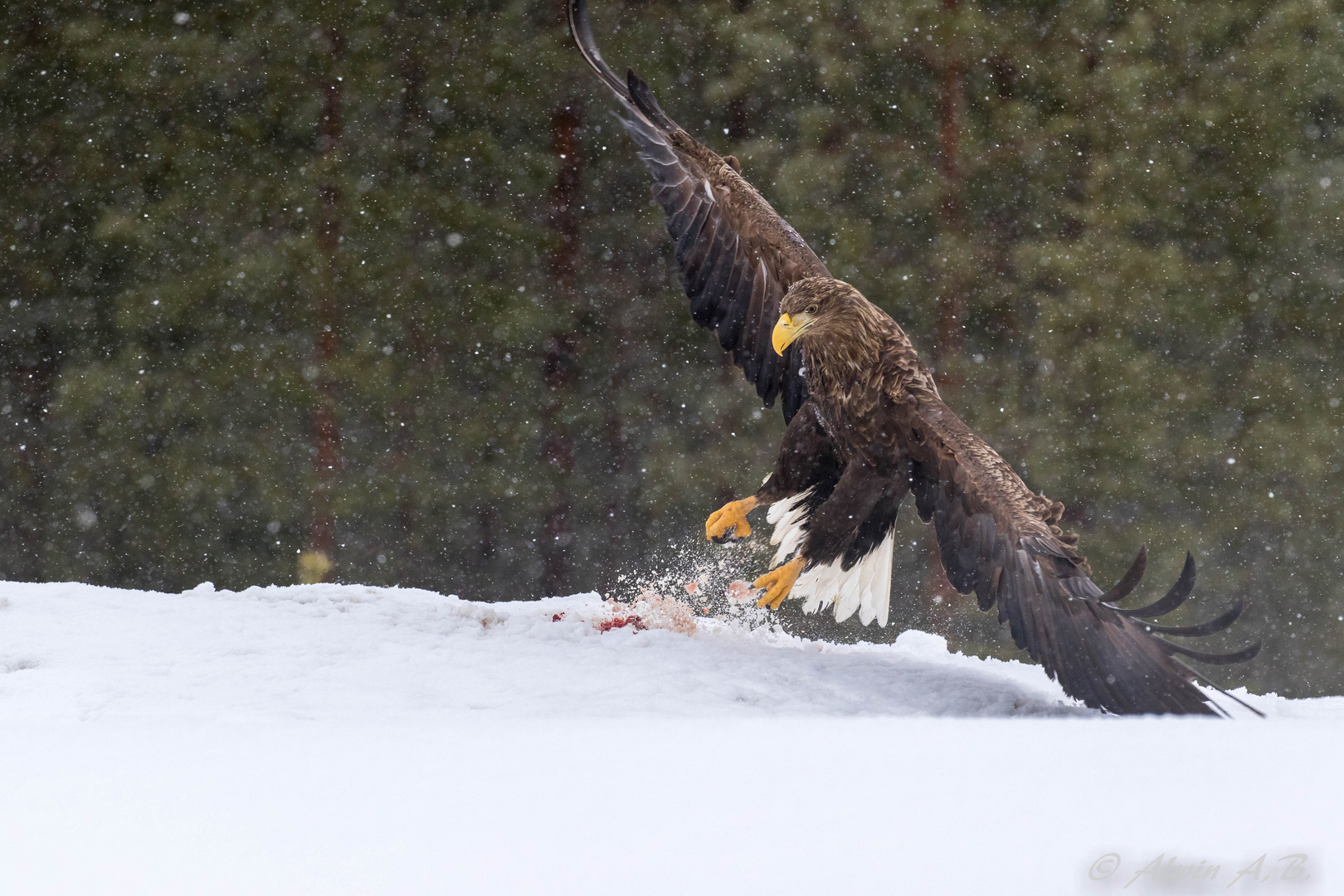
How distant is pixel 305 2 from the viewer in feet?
16.7

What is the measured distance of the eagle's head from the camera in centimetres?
272

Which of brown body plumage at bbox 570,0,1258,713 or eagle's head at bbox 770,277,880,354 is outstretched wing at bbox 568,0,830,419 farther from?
eagle's head at bbox 770,277,880,354

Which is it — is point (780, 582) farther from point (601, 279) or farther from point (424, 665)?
point (601, 279)

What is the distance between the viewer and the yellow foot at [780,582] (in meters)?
2.89

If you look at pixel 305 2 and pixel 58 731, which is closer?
pixel 58 731

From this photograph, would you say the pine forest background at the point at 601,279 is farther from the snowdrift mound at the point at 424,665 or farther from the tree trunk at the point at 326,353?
the snowdrift mound at the point at 424,665

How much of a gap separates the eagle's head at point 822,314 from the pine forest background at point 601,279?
79.1 inches

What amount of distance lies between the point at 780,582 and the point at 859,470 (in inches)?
15.6

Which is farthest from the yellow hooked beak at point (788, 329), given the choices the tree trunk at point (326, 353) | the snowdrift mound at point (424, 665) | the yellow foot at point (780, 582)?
the tree trunk at point (326, 353)

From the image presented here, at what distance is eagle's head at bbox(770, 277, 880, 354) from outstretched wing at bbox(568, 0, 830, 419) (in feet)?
1.20

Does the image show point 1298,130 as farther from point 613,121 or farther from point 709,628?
point 709,628

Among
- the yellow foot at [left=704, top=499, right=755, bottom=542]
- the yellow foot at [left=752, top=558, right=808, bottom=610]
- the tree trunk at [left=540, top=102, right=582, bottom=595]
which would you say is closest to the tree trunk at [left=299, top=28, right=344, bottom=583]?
the tree trunk at [left=540, top=102, right=582, bottom=595]

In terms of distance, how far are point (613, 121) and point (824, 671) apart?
316 cm

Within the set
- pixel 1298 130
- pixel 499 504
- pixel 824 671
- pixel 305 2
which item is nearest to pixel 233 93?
pixel 305 2
